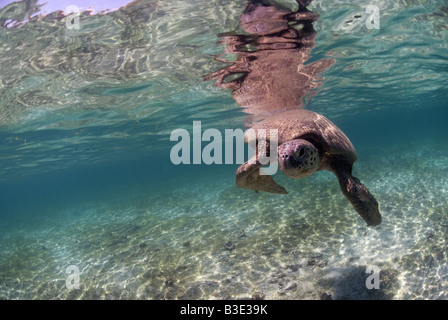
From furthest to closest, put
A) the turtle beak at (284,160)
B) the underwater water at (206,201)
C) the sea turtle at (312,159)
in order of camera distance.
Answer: the underwater water at (206,201) → the sea turtle at (312,159) → the turtle beak at (284,160)

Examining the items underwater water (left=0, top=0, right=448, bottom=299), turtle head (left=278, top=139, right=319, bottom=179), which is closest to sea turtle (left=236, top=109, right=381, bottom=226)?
turtle head (left=278, top=139, right=319, bottom=179)

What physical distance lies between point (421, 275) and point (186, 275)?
6572 mm

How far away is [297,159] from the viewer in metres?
4.68

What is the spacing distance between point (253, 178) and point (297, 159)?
2.07 metres

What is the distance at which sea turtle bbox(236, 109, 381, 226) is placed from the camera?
4.81 m

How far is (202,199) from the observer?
20.3m

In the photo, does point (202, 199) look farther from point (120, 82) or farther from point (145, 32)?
point (145, 32)

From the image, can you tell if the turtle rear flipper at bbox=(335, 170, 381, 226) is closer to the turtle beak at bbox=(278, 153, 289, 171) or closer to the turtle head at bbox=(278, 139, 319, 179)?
the turtle head at bbox=(278, 139, 319, 179)

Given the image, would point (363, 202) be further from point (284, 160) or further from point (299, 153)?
point (284, 160)

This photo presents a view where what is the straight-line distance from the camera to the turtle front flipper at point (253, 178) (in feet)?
20.3

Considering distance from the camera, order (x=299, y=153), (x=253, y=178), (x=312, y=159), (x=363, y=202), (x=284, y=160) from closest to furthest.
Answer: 1. (x=284, y=160)
2. (x=299, y=153)
3. (x=312, y=159)
4. (x=363, y=202)
5. (x=253, y=178)

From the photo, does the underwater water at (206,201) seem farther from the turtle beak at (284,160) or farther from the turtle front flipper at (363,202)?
the turtle beak at (284,160)

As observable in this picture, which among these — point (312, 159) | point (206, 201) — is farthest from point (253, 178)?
point (206, 201)

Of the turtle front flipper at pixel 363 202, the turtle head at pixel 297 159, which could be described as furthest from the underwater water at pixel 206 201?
the turtle head at pixel 297 159
